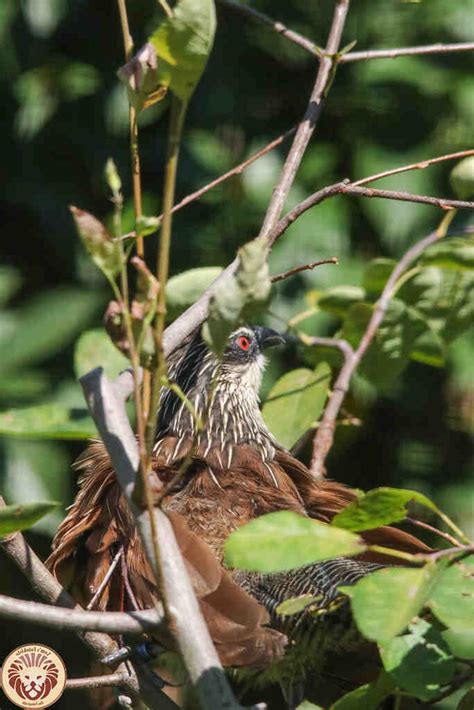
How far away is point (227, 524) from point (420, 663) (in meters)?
1.07

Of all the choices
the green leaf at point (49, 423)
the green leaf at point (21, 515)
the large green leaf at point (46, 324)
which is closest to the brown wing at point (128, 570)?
the green leaf at point (49, 423)

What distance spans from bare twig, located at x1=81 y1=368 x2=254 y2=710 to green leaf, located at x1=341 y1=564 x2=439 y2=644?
19cm

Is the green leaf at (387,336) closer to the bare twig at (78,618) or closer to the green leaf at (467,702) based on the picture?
the green leaf at (467,702)

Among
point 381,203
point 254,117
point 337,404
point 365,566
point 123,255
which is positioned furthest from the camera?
point 254,117

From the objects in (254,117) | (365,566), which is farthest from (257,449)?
(254,117)

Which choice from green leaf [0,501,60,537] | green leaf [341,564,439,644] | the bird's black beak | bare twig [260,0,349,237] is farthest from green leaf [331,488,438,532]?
the bird's black beak

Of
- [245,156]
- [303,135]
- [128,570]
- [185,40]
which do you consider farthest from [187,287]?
[245,156]

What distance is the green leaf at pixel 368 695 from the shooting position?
166 cm

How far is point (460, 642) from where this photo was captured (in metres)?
1.63

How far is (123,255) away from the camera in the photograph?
131 centimetres

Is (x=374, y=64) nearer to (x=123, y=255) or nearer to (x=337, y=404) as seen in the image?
(x=337, y=404)

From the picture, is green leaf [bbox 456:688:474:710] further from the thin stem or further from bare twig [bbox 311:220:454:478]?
the thin stem

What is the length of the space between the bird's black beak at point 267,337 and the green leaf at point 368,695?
5.70ft

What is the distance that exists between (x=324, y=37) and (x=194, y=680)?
121 inches
